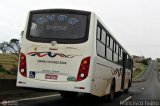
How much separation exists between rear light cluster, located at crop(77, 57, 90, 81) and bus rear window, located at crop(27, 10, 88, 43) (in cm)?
Answer: 77

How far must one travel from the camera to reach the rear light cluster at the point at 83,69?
11812 millimetres

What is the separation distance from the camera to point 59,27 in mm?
12430

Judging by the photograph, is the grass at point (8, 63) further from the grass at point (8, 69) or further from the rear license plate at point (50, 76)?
the rear license plate at point (50, 76)

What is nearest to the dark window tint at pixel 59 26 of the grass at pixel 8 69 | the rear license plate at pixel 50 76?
the rear license plate at pixel 50 76

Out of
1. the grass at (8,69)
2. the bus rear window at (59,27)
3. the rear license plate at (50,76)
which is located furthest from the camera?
the grass at (8,69)

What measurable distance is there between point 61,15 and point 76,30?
0.75 metres

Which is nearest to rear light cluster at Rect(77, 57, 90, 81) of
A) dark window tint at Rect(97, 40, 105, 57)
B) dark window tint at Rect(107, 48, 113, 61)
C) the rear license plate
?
the rear license plate

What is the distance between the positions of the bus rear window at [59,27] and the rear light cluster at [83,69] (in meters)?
0.77

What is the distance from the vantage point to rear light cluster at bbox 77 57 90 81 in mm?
11812

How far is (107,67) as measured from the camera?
1501cm

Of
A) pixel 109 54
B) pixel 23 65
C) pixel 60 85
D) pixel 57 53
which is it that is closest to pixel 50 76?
pixel 60 85

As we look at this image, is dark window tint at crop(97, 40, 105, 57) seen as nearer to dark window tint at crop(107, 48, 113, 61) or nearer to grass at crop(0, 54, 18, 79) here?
dark window tint at crop(107, 48, 113, 61)

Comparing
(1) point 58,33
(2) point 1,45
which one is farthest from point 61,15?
(2) point 1,45

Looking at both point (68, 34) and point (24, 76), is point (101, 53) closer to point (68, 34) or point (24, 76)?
point (68, 34)
